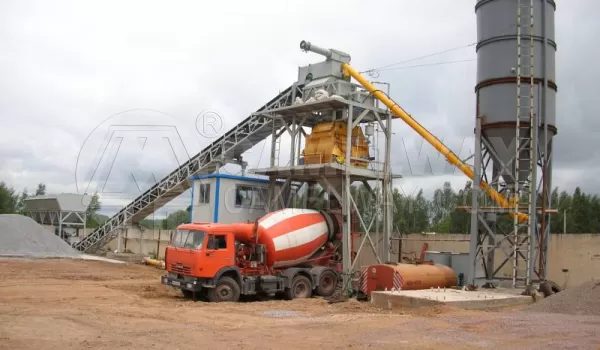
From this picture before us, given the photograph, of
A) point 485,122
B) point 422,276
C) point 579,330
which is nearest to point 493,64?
point 485,122

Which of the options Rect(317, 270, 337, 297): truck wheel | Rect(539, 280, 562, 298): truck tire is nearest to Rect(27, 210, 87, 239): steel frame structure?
Rect(317, 270, 337, 297): truck wheel

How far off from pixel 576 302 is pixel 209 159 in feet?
63.7

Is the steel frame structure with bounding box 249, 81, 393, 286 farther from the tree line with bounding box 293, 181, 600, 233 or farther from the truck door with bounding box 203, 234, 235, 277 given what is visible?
the tree line with bounding box 293, 181, 600, 233

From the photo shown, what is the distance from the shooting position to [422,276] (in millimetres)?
19328

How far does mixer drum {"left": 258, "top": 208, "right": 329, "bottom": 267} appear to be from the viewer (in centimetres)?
1980

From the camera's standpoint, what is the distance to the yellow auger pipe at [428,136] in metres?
19.9

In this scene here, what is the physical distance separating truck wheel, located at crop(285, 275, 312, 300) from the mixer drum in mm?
804

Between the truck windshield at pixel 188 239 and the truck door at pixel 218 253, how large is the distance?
0.30 meters

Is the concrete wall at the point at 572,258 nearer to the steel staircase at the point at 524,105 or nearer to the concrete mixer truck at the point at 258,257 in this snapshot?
the steel staircase at the point at 524,105

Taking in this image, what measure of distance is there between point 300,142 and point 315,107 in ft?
6.70

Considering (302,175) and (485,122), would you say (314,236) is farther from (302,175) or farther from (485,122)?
(485,122)

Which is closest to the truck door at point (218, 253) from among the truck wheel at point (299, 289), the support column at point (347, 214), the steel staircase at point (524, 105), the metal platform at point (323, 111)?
the truck wheel at point (299, 289)

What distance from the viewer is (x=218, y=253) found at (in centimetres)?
1823

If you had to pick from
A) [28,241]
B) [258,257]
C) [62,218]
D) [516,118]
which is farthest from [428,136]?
[62,218]
